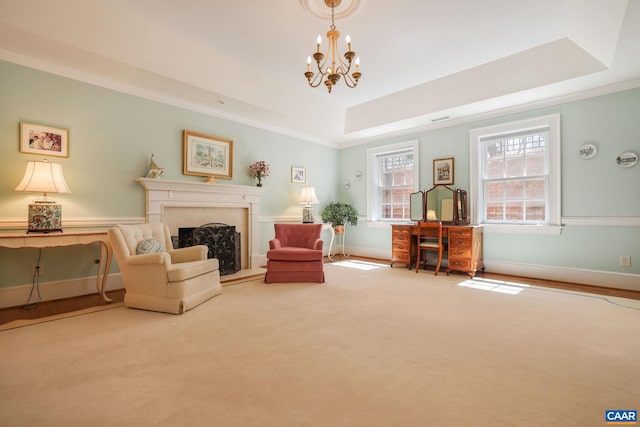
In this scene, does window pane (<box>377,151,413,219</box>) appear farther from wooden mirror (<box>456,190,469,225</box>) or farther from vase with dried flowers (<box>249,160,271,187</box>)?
vase with dried flowers (<box>249,160,271,187</box>)

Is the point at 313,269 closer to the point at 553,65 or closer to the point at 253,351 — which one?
the point at 253,351

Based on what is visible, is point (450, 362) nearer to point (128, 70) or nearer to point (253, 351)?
point (253, 351)

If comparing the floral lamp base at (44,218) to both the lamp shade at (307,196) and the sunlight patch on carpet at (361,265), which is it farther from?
the sunlight patch on carpet at (361,265)

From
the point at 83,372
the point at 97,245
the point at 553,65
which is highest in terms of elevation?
the point at 553,65

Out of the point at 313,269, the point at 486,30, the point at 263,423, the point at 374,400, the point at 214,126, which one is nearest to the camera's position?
the point at 263,423

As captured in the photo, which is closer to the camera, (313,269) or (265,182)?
(313,269)

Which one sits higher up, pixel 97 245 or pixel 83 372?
pixel 97 245

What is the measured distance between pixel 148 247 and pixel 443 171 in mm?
4851

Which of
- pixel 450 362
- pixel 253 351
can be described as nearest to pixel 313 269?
pixel 253 351

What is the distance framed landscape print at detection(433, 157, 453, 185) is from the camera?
5.38m

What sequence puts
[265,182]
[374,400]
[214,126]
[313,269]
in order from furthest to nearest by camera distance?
[265,182] → [214,126] → [313,269] → [374,400]

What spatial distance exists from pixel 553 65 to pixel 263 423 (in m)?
4.90

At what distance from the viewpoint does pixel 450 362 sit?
1.98 metres

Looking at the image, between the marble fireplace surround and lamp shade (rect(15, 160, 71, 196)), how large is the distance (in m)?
0.90
